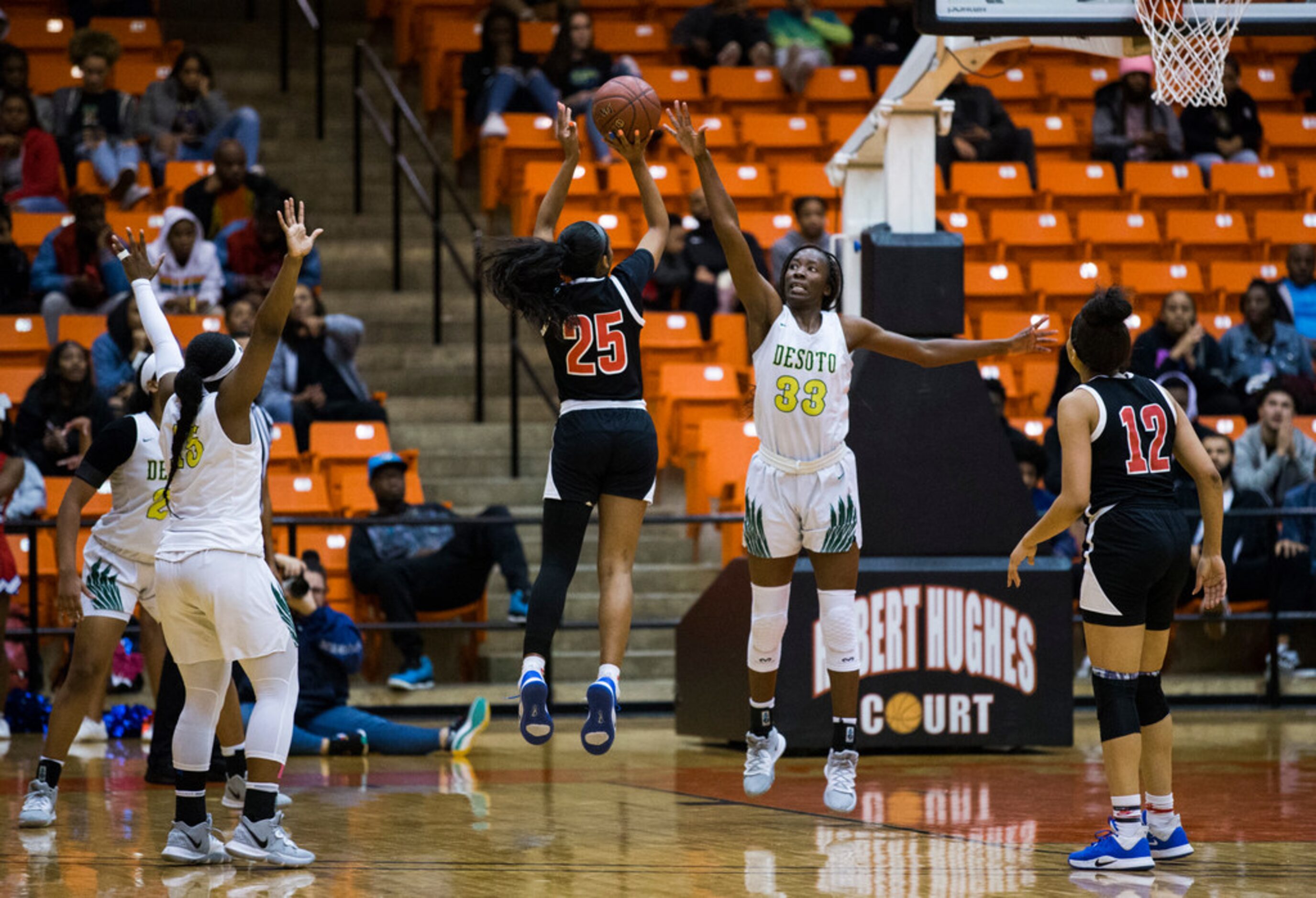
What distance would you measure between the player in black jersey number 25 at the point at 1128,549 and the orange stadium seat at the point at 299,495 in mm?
6254

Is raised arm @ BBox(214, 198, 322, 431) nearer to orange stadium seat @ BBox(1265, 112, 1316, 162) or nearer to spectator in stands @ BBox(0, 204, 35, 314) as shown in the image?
spectator in stands @ BBox(0, 204, 35, 314)

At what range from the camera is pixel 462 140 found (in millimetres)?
15047

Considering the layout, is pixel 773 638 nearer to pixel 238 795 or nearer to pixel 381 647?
pixel 238 795

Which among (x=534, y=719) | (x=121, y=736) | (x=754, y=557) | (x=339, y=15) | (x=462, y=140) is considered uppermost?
(x=339, y=15)

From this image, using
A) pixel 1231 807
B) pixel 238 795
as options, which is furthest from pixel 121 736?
pixel 1231 807

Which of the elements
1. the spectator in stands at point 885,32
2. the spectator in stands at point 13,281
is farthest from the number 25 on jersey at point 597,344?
the spectator in stands at point 885,32

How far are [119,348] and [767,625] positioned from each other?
5.87 meters

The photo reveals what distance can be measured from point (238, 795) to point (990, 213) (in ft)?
29.4

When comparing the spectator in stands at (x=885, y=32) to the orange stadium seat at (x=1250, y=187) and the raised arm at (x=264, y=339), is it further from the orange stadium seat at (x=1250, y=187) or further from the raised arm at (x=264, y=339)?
the raised arm at (x=264, y=339)

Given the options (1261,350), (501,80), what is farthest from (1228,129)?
(501,80)

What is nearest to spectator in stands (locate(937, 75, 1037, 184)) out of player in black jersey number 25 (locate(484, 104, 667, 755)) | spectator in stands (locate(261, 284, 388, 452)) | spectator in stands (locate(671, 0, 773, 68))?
spectator in stands (locate(671, 0, 773, 68))

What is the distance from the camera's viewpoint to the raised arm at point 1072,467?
5.69m

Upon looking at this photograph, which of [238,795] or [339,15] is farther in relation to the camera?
[339,15]

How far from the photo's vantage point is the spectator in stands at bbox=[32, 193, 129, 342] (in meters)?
12.3
